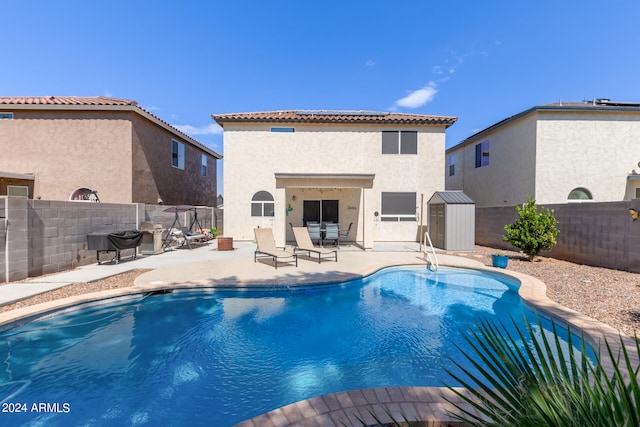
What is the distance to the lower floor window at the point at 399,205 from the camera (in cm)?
1616

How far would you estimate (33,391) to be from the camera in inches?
149

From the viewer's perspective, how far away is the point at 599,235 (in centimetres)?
931

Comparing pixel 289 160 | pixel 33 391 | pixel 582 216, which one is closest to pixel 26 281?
pixel 33 391

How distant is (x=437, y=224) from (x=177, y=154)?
1790 cm

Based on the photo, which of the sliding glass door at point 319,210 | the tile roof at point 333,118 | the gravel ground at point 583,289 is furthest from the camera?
the sliding glass door at point 319,210

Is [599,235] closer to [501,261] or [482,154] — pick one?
[501,261]

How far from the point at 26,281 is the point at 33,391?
5113mm

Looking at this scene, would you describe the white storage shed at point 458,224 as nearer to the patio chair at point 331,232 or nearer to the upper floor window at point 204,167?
the patio chair at point 331,232

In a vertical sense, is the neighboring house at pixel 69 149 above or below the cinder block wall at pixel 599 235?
above

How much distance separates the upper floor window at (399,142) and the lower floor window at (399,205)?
2.54 metres

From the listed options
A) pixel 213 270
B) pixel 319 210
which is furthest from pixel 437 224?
pixel 213 270

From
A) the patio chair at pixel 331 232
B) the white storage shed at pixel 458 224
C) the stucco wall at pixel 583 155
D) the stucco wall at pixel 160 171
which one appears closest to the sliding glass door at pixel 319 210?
the patio chair at pixel 331 232

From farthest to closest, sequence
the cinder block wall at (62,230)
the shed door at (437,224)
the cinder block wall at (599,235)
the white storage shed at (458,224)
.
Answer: the shed door at (437,224)
the white storage shed at (458,224)
the cinder block wall at (599,235)
the cinder block wall at (62,230)

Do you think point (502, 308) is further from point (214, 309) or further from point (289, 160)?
A: point (289, 160)
